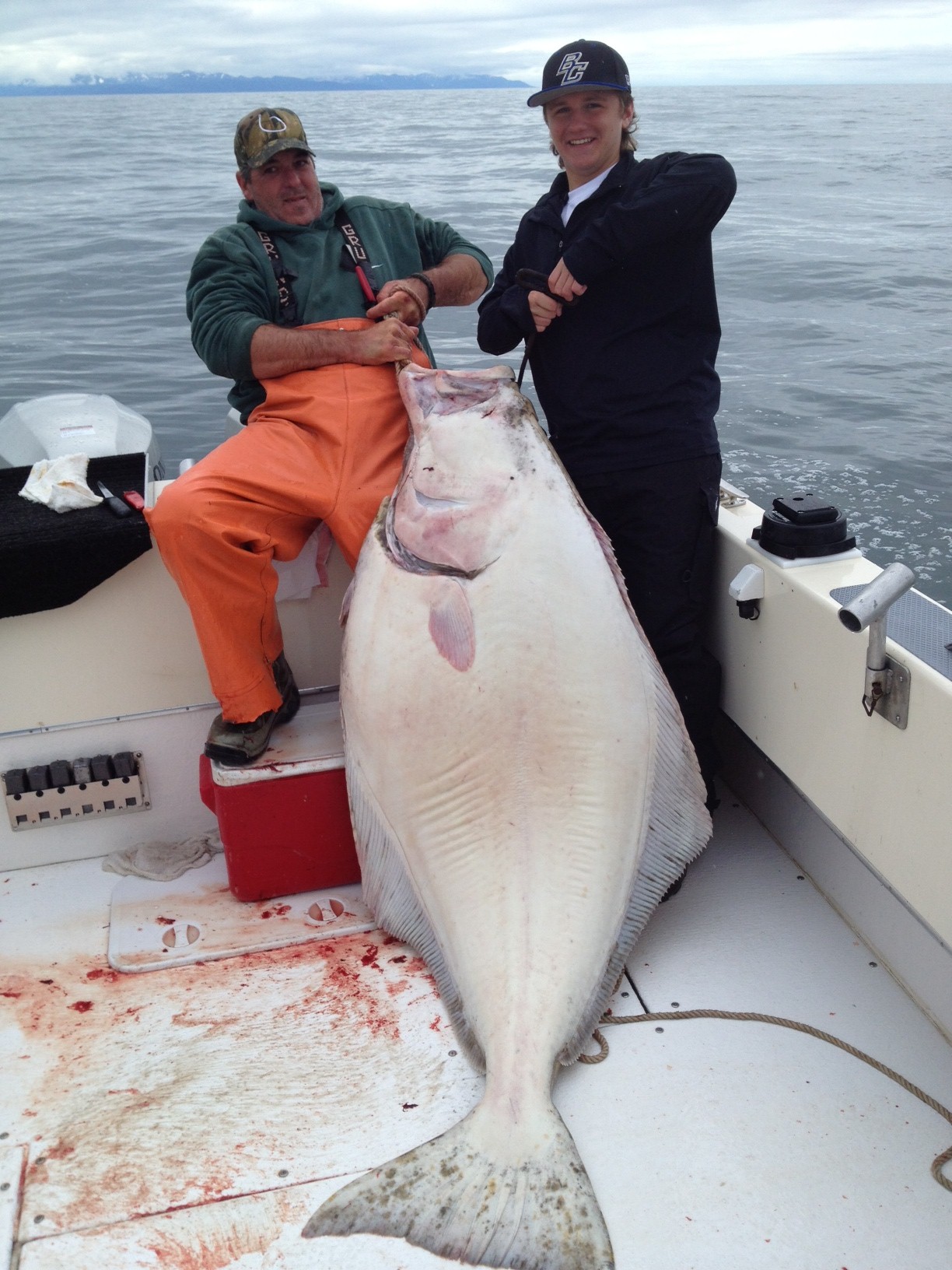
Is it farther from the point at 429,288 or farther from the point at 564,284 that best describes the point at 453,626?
the point at 429,288

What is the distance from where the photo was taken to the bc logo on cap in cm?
269

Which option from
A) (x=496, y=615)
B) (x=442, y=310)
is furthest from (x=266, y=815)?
(x=442, y=310)

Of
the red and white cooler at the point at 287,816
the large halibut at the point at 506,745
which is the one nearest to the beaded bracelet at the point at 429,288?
the large halibut at the point at 506,745

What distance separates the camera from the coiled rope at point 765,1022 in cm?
204

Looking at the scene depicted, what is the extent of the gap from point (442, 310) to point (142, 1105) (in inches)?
383

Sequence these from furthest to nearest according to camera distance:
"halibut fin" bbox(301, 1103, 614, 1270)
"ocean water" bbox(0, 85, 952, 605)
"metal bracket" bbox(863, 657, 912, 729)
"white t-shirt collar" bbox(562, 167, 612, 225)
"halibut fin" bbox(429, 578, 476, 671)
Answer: "ocean water" bbox(0, 85, 952, 605) < "white t-shirt collar" bbox(562, 167, 612, 225) < "halibut fin" bbox(429, 578, 476, 671) < "metal bracket" bbox(863, 657, 912, 729) < "halibut fin" bbox(301, 1103, 614, 1270)

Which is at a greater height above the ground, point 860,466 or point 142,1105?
point 142,1105

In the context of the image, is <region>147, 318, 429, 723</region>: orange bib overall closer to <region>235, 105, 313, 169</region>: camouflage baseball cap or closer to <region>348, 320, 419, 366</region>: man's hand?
<region>348, 320, 419, 366</region>: man's hand

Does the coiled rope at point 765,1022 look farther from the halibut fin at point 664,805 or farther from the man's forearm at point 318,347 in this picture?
the man's forearm at point 318,347

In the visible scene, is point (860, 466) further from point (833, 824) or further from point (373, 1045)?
point (373, 1045)

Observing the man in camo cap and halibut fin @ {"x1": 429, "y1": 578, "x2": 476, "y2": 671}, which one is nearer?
halibut fin @ {"x1": 429, "y1": 578, "x2": 476, "y2": 671}

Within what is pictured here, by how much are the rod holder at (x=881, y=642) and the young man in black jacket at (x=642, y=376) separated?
2.21 ft

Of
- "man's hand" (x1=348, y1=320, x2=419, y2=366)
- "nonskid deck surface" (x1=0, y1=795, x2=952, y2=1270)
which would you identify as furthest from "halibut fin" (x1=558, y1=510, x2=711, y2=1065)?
"man's hand" (x1=348, y1=320, x2=419, y2=366)

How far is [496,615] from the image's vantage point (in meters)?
2.23
